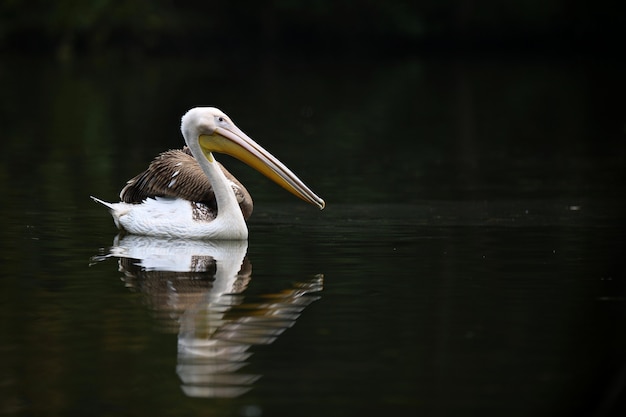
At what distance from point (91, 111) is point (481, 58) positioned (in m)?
22.9

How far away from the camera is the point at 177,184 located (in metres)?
9.41

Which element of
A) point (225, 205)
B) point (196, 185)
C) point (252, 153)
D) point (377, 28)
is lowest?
point (225, 205)

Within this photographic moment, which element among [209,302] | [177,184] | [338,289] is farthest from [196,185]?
[209,302]

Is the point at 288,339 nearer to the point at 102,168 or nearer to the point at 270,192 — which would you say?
the point at 270,192

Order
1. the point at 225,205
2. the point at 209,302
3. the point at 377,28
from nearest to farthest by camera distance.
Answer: the point at 209,302
the point at 225,205
the point at 377,28

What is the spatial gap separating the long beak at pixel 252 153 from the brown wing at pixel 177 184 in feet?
0.53

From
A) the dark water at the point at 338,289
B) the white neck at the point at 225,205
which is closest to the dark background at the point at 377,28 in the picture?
the dark water at the point at 338,289

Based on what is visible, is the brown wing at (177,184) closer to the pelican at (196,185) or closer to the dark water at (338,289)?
the pelican at (196,185)

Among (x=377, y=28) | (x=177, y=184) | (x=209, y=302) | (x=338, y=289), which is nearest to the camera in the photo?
(x=209, y=302)

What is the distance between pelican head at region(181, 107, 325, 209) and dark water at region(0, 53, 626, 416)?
14.5 inches

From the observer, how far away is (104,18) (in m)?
41.8

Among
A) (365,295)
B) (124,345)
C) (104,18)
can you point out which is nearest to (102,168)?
(365,295)

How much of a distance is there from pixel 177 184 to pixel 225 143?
43 cm

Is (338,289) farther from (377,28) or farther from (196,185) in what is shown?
(377,28)
